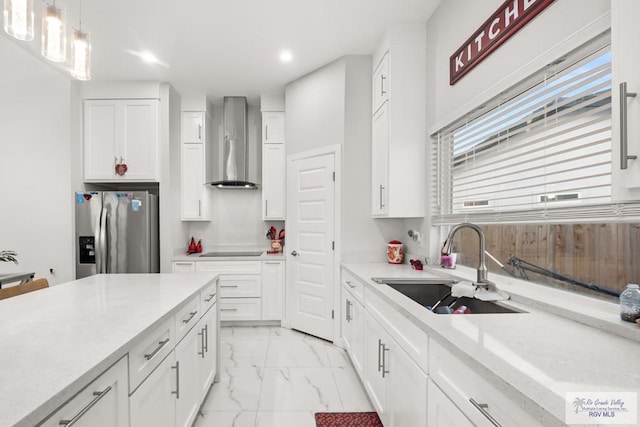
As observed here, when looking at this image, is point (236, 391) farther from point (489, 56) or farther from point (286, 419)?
point (489, 56)

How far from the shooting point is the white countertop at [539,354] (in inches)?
27.1

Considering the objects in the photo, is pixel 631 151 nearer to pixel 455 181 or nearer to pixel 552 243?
pixel 552 243

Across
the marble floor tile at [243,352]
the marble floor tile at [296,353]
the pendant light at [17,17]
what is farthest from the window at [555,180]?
the pendant light at [17,17]

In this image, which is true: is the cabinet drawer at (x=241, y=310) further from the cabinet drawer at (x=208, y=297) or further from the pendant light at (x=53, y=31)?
the pendant light at (x=53, y=31)

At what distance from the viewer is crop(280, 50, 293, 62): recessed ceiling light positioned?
3.13 meters

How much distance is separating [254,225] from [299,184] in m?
1.25

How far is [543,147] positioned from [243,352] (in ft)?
9.49

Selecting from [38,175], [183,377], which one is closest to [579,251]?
[183,377]

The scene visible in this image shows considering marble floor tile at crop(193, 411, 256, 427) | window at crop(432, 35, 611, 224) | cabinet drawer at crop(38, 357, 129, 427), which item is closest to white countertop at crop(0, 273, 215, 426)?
cabinet drawer at crop(38, 357, 129, 427)

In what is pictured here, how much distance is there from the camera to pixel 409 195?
106 inches

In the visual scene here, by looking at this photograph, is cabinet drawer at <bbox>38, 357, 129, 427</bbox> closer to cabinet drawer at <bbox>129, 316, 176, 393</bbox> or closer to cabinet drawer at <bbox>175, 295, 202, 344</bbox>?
cabinet drawer at <bbox>129, 316, 176, 393</bbox>

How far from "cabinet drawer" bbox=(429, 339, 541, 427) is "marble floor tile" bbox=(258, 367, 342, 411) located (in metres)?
1.34

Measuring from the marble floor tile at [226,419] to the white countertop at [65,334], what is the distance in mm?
857

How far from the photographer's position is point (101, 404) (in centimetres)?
93
